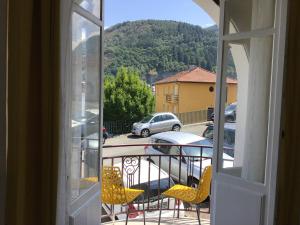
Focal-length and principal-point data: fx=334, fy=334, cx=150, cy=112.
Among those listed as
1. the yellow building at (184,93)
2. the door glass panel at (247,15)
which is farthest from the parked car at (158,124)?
the door glass panel at (247,15)

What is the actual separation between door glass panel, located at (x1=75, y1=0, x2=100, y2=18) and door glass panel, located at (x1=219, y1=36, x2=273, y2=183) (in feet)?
3.18

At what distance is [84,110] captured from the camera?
2154mm

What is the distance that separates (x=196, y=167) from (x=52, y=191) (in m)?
3.37

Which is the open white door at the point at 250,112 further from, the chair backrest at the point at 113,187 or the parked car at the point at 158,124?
the parked car at the point at 158,124

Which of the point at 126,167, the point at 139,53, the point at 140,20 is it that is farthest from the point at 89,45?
the point at 140,20

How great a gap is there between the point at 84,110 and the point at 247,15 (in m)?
1.33

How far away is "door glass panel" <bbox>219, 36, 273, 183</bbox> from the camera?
2.26 metres

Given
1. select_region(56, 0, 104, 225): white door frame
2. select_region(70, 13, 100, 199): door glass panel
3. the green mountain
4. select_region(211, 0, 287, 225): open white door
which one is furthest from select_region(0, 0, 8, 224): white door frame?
the green mountain

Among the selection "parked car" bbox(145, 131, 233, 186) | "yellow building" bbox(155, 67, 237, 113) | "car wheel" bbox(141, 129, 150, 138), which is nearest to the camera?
"parked car" bbox(145, 131, 233, 186)

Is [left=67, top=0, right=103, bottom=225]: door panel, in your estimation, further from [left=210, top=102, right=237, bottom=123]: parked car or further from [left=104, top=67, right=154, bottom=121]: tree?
[left=104, top=67, right=154, bottom=121]: tree

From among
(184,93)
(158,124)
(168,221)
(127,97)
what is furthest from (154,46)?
(168,221)

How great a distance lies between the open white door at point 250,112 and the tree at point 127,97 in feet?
43.5

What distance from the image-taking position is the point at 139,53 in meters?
16.1

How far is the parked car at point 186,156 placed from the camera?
4.24 meters
